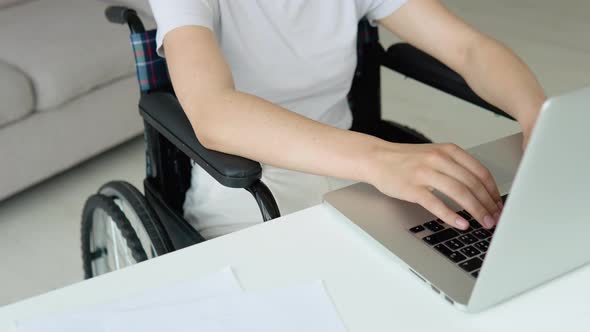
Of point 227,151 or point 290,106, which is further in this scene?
point 290,106

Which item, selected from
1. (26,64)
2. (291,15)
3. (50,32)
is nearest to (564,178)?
(291,15)

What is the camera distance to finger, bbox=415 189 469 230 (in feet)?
2.64

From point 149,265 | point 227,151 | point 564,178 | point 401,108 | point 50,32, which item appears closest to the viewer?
point 564,178

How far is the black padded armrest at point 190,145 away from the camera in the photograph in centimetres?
92

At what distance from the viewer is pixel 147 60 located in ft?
4.04

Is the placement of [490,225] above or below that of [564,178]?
below

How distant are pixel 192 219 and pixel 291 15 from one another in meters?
0.40

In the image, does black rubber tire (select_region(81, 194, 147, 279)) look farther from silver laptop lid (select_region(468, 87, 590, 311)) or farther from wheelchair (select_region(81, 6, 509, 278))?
silver laptop lid (select_region(468, 87, 590, 311))

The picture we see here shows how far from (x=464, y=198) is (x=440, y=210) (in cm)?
3

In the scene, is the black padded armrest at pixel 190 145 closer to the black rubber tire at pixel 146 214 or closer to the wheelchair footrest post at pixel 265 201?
the wheelchair footrest post at pixel 265 201

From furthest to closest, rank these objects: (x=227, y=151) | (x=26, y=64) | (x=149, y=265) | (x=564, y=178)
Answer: (x=26, y=64)
(x=227, y=151)
(x=149, y=265)
(x=564, y=178)

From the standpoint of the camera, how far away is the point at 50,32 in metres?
2.21

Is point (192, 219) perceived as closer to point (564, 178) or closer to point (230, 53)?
point (230, 53)

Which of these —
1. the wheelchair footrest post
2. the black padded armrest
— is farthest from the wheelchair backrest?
the wheelchair footrest post
